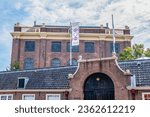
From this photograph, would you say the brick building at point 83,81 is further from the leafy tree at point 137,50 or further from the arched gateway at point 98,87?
the leafy tree at point 137,50

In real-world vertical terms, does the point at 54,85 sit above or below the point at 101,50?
below

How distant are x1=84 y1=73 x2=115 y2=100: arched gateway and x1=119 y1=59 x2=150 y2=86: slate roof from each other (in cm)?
224

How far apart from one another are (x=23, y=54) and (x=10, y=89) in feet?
76.9

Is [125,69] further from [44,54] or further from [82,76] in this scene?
[44,54]

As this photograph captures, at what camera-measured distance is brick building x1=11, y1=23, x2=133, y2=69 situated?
48188mm

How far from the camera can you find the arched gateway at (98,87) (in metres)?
22.5

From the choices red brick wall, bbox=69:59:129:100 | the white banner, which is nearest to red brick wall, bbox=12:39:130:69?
red brick wall, bbox=69:59:129:100

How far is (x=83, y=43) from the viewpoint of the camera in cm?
4897

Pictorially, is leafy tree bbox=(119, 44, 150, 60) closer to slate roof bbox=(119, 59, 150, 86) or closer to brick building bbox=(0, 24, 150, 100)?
slate roof bbox=(119, 59, 150, 86)

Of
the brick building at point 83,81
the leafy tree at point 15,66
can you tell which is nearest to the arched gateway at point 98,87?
the brick building at point 83,81

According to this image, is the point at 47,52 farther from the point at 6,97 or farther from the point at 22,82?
the point at 6,97

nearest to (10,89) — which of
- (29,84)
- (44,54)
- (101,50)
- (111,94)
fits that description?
(29,84)

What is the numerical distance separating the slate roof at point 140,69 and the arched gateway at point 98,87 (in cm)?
224

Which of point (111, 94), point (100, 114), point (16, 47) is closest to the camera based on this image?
point (100, 114)
